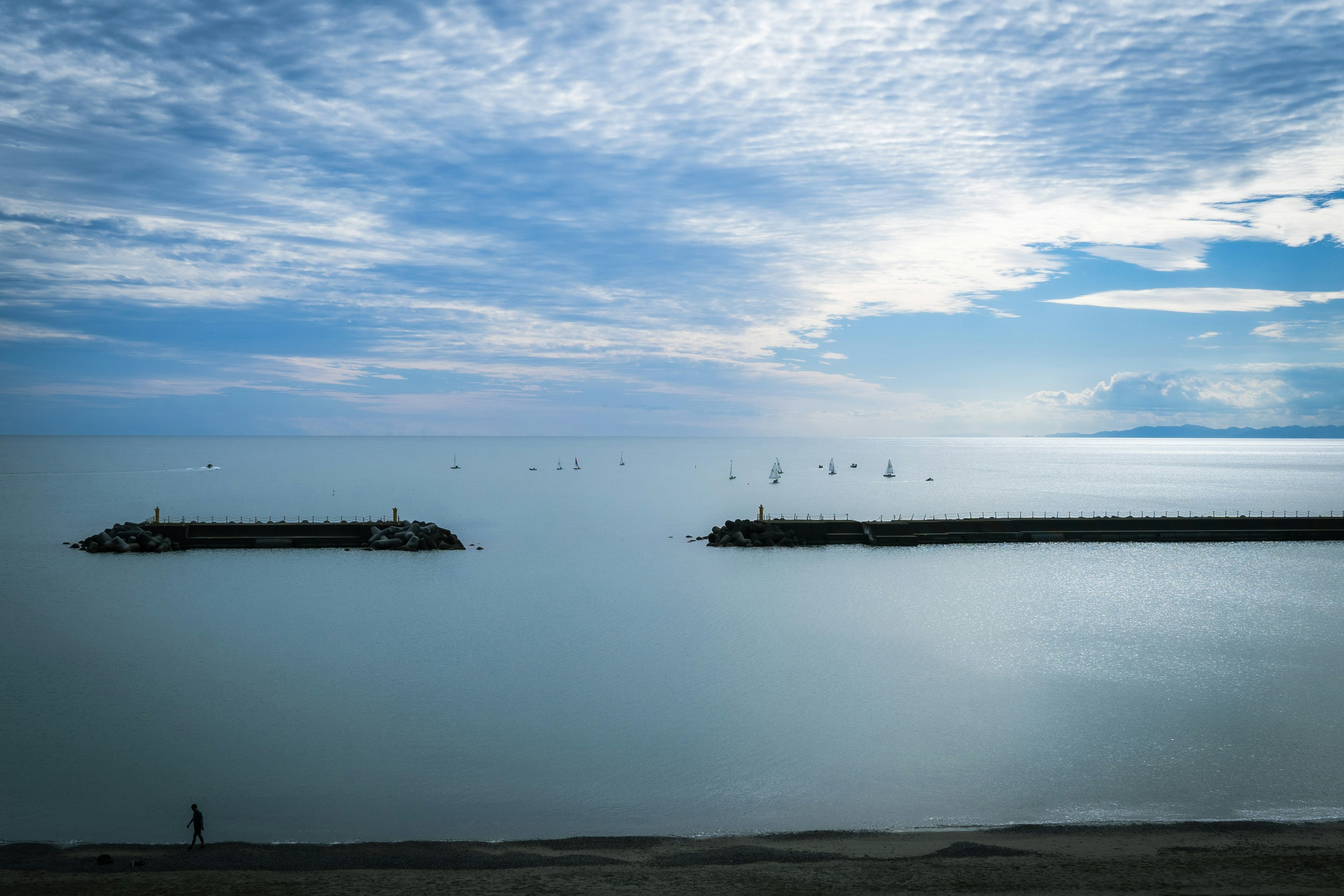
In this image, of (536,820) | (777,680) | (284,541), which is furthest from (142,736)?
(284,541)

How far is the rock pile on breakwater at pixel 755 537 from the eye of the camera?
71.0 meters

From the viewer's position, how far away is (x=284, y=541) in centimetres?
6881

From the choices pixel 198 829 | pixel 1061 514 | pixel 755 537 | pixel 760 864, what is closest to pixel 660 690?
pixel 760 864

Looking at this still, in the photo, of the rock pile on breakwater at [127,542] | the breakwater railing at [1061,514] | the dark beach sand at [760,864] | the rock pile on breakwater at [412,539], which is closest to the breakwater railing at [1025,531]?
the breakwater railing at [1061,514]

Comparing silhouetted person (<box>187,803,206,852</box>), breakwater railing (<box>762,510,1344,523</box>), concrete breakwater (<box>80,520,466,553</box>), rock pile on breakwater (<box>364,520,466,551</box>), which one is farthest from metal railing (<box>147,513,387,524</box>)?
silhouetted person (<box>187,803,206,852</box>)

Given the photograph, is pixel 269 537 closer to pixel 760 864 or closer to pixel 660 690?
pixel 660 690

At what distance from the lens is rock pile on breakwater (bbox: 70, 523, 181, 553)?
64.4 meters

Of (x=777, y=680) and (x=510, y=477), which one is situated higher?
(x=510, y=477)

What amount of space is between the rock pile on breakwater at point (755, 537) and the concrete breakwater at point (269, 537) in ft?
75.1

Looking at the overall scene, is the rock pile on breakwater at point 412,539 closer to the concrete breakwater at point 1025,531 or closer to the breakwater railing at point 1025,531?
the concrete breakwater at point 1025,531

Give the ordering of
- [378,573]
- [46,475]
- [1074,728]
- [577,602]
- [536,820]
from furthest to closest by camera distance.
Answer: [46,475] < [378,573] < [577,602] < [1074,728] < [536,820]

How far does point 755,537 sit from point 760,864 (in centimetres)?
5300

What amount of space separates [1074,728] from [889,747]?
6867 millimetres

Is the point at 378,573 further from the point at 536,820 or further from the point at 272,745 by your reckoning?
the point at 536,820
